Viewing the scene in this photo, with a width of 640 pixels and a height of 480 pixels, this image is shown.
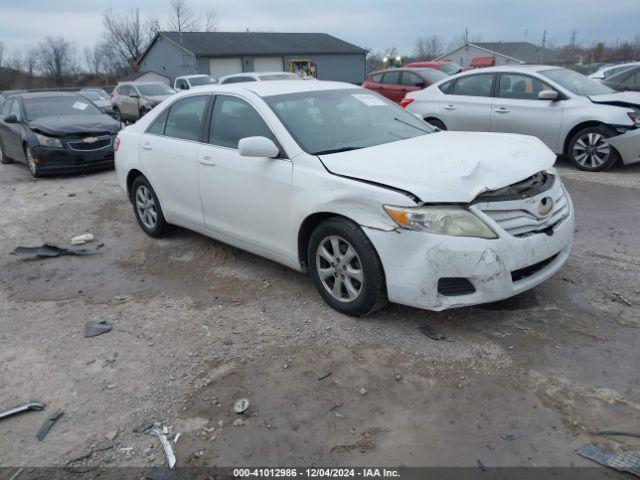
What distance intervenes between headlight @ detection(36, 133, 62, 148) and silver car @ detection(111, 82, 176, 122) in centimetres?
1059

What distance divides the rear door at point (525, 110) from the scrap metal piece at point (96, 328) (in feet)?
23.4

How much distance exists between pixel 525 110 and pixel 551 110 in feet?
1.36

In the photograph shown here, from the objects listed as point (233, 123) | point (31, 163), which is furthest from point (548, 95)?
point (31, 163)

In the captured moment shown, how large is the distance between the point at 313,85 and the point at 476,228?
2.35 metres

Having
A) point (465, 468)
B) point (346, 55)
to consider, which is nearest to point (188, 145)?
Result: point (465, 468)

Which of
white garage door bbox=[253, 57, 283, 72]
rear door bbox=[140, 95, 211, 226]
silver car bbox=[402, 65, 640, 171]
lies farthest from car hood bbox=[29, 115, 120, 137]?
white garage door bbox=[253, 57, 283, 72]

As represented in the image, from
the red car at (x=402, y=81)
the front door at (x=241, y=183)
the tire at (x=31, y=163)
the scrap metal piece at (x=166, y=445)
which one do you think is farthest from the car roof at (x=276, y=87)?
the red car at (x=402, y=81)

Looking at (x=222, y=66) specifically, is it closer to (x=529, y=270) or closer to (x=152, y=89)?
(x=152, y=89)

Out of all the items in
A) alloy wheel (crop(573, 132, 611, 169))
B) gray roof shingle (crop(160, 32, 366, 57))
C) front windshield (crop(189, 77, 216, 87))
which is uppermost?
gray roof shingle (crop(160, 32, 366, 57))

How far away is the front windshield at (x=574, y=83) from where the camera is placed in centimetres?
842

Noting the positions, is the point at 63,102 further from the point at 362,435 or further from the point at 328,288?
the point at 362,435

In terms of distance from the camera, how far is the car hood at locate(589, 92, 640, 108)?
26.0 feet

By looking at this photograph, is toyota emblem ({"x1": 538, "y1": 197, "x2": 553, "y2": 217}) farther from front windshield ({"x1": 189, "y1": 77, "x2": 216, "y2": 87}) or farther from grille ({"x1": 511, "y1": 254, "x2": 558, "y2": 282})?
front windshield ({"x1": 189, "y1": 77, "x2": 216, "y2": 87})

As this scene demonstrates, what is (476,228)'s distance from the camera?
333cm
